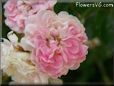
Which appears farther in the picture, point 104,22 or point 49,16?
point 104,22

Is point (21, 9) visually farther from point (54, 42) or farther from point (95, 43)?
point (95, 43)

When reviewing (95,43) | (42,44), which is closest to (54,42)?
(42,44)

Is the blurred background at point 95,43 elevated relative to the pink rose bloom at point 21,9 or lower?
lower

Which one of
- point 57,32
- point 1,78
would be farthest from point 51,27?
point 1,78

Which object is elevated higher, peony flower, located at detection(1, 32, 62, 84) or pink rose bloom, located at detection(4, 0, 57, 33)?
pink rose bloom, located at detection(4, 0, 57, 33)

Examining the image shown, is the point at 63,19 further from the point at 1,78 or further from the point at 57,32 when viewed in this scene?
the point at 1,78
